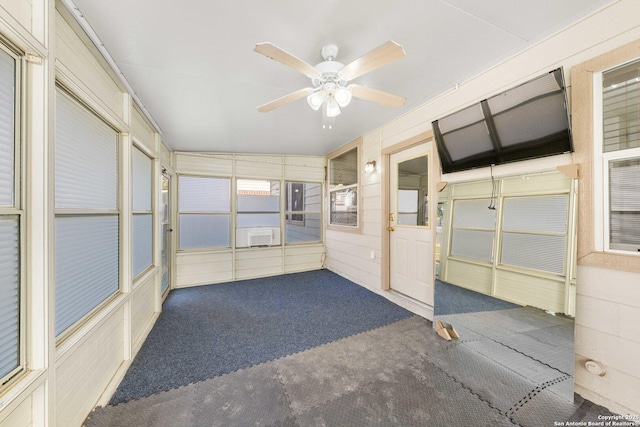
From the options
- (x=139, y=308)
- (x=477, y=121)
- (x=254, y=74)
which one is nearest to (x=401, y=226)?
(x=477, y=121)

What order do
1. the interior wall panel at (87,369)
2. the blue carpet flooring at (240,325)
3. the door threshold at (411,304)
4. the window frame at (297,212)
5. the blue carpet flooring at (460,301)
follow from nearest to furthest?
the interior wall panel at (87,369), the blue carpet flooring at (240,325), the blue carpet flooring at (460,301), the door threshold at (411,304), the window frame at (297,212)

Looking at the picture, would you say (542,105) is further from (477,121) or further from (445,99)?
(445,99)

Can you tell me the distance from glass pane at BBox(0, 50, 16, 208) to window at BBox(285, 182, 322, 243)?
424 cm

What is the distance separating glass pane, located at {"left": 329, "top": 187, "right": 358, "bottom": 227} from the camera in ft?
14.8

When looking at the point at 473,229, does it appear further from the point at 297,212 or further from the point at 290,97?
the point at 297,212

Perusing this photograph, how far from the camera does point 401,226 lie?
3506 mm

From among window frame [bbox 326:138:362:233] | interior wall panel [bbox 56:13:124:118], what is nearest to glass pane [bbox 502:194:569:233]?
window frame [bbox 326:138:362:233]

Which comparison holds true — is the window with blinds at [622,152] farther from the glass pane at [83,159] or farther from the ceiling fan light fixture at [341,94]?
the glass pane at [83,159]

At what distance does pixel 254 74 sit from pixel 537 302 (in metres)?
3.11

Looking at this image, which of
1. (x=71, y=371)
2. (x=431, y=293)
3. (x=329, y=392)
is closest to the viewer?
(x=71, y=371)

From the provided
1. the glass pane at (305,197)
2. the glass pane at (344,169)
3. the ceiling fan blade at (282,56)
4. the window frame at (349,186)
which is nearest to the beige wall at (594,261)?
the ceiling fan blade at (282,56)

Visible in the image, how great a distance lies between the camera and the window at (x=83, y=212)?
4.50 ft

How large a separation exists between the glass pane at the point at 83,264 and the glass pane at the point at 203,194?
2.57 m

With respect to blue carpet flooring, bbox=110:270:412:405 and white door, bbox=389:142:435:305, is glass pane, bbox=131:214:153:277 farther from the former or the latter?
white door, bbox=389:142:435:305
